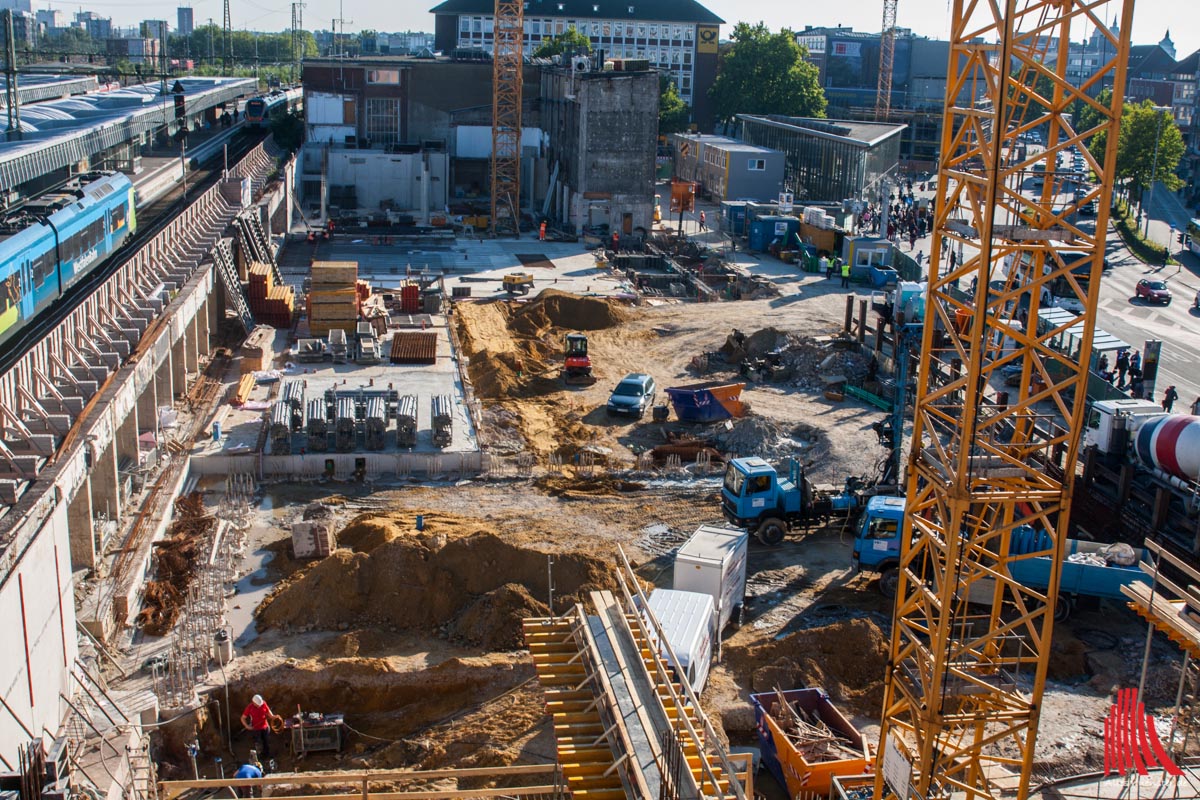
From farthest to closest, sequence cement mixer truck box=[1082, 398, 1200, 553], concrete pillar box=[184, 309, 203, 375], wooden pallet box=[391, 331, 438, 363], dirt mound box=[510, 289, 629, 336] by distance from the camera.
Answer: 1. dirt mound box=[510, 289, 629, 336]
2. wooden pallet box=[391, 331, 438, 363]
3. concrete pillar box=[184, 309, 203, 375]
4. cement mixer truck box=[1082, 398, 1200, 553]

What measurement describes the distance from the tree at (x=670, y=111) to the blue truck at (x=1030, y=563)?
282 feet

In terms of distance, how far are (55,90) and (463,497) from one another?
226ft

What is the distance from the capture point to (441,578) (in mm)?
21328

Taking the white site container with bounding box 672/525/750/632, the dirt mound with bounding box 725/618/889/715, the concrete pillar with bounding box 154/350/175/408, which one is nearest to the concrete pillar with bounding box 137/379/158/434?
the concrete pillar with bounding box 154/350/175/408

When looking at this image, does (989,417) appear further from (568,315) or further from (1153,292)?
(1153,292)

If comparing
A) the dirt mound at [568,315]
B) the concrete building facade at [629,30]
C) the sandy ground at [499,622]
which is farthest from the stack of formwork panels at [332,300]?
the concrete building facade at [629,30]

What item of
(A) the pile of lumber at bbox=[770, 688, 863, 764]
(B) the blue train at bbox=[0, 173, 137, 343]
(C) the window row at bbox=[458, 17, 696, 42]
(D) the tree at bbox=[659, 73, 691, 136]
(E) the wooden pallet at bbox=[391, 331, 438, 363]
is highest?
(C) the window row at bbox=[458, 17, 696, 42]

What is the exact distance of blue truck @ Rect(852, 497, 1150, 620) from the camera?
21.0 m

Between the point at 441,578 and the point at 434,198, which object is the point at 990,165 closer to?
the point at 441,578

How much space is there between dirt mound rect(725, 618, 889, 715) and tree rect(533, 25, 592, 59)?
78895mm

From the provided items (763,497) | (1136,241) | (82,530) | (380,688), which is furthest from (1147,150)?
(82,530)

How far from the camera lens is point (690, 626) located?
18656mm

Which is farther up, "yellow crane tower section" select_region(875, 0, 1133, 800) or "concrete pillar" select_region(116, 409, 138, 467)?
"yellow crane tower section" select_region(875, 0, 1133, 800)

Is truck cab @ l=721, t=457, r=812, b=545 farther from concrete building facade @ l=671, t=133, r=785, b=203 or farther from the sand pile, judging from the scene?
concrete building facade @ l=671, t=133, r=785, b=203
